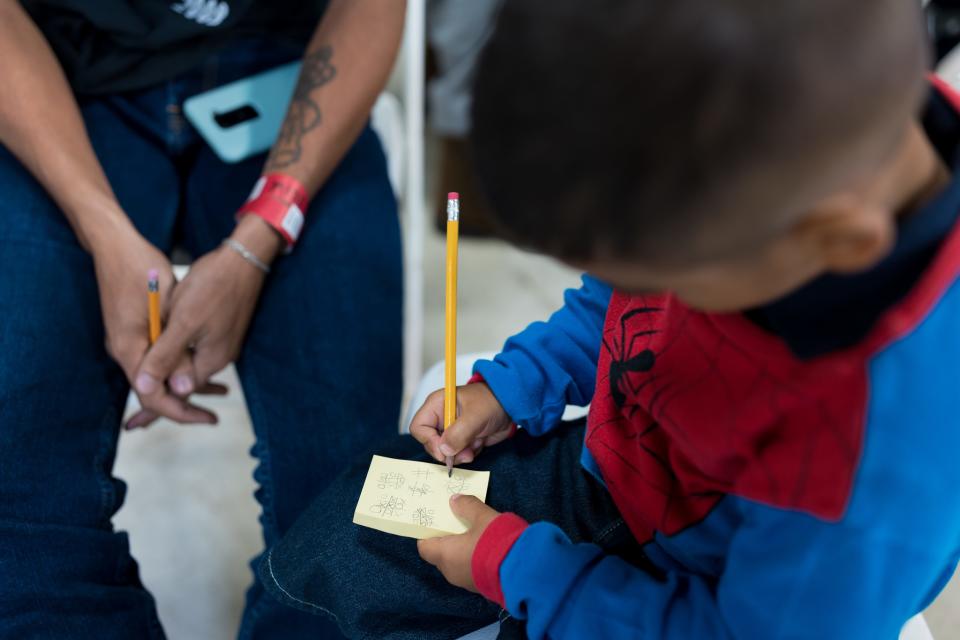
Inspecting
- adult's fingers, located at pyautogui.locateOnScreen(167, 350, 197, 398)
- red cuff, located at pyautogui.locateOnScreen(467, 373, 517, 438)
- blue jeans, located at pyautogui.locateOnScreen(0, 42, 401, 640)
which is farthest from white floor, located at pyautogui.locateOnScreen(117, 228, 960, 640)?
red cuff, located at pyautogui.locateOnScreen(467, 373, 517, 438)

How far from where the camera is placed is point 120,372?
862 millimetres

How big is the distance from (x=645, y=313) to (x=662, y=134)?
0.90ft

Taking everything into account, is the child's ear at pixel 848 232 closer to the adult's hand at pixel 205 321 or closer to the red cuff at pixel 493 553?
the red cuff at pixel 493 553

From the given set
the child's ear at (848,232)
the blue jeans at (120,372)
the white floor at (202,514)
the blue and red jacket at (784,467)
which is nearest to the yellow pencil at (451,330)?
the blue and red jacket at (784,467)

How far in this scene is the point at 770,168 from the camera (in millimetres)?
333

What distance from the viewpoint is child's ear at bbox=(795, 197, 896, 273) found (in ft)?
1.14

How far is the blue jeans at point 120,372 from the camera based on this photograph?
28.5 inches

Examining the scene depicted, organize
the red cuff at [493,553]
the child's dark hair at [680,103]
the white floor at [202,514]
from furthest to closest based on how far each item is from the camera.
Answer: the white floor at [202,514] → the red cuff at [493,553] → the child's dark hair at [680,103]

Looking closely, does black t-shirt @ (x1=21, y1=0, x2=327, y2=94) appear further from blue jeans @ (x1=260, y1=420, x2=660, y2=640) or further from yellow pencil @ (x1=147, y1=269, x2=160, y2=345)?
blue jeans @ (x1=260, y1=420, x2=660, y2=640)

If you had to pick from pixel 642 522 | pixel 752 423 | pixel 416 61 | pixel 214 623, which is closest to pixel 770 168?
pixel 752 423

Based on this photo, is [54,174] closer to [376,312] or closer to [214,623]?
[376,312]

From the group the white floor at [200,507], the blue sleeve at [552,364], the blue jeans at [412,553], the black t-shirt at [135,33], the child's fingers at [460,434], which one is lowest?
the white floor at [200,507]

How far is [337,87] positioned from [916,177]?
→ 2.16 ft

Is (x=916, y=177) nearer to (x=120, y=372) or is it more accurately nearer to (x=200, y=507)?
(x=120, y=372)
